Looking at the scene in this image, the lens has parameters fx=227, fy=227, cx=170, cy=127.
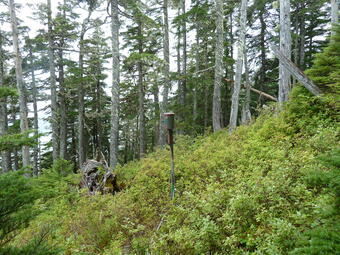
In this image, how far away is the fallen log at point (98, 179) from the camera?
8289mm

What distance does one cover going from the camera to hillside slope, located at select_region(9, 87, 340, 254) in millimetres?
2971

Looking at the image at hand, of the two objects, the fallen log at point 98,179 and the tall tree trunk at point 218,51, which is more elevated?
the tall tree trunk at point 218,51

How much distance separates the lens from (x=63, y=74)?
1902cm

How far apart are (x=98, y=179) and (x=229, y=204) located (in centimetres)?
616

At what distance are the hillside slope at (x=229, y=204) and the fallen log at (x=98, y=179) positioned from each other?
18.0 inches

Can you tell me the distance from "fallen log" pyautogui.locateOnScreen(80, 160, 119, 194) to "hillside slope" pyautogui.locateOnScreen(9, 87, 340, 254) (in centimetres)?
46

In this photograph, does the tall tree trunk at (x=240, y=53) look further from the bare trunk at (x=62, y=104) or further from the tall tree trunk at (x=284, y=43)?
the bare trunk at (x=62, y=104)

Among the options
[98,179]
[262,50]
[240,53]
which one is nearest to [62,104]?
[98,179]

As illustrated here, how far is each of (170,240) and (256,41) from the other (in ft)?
67.5

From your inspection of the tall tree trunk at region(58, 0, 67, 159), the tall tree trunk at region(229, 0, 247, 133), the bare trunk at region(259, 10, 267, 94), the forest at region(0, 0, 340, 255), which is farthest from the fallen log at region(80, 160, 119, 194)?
the bare trunk at region(259, 10, 267, 94)

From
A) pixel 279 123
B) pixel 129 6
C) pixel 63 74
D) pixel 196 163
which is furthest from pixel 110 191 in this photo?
pixel 63 74

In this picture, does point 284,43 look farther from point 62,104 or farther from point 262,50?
point 62,104

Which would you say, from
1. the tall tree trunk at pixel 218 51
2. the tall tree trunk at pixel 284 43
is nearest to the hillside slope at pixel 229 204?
the tall tree trunk at pixel 284 43

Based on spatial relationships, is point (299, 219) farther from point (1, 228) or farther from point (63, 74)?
point (63, 74)
